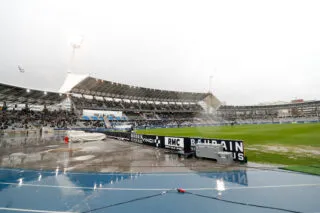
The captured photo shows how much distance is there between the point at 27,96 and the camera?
1633 inches

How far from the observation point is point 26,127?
37500 mm

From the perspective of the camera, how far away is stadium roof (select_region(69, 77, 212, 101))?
5953cm

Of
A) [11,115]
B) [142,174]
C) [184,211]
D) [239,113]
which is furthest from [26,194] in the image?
[239,113]

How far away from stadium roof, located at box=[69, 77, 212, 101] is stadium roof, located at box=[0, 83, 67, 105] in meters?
9.48

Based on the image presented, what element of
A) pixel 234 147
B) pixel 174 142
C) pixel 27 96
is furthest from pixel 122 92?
pixel 234 147

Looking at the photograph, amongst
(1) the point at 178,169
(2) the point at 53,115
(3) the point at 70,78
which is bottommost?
(1) the point at 178,169

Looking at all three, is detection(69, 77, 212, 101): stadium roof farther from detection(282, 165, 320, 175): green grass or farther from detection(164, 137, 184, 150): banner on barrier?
detection(282, 165, 320, 175): green grass

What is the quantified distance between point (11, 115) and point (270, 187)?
181 feet

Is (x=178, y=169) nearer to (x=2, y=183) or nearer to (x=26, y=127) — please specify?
(x=2, y=183)

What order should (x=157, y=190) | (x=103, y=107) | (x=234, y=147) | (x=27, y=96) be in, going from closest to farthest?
(x=157, y=190) < (x=234, y=147) < (x=27, y=96) < (x=103, y=107)

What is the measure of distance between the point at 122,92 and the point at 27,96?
3476 centimetres

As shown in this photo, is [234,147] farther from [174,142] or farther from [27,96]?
[27,96]

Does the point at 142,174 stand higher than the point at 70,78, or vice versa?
the point at 70,78

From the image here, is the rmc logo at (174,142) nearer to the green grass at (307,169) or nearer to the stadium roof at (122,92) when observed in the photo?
the green grass at (307,169)
